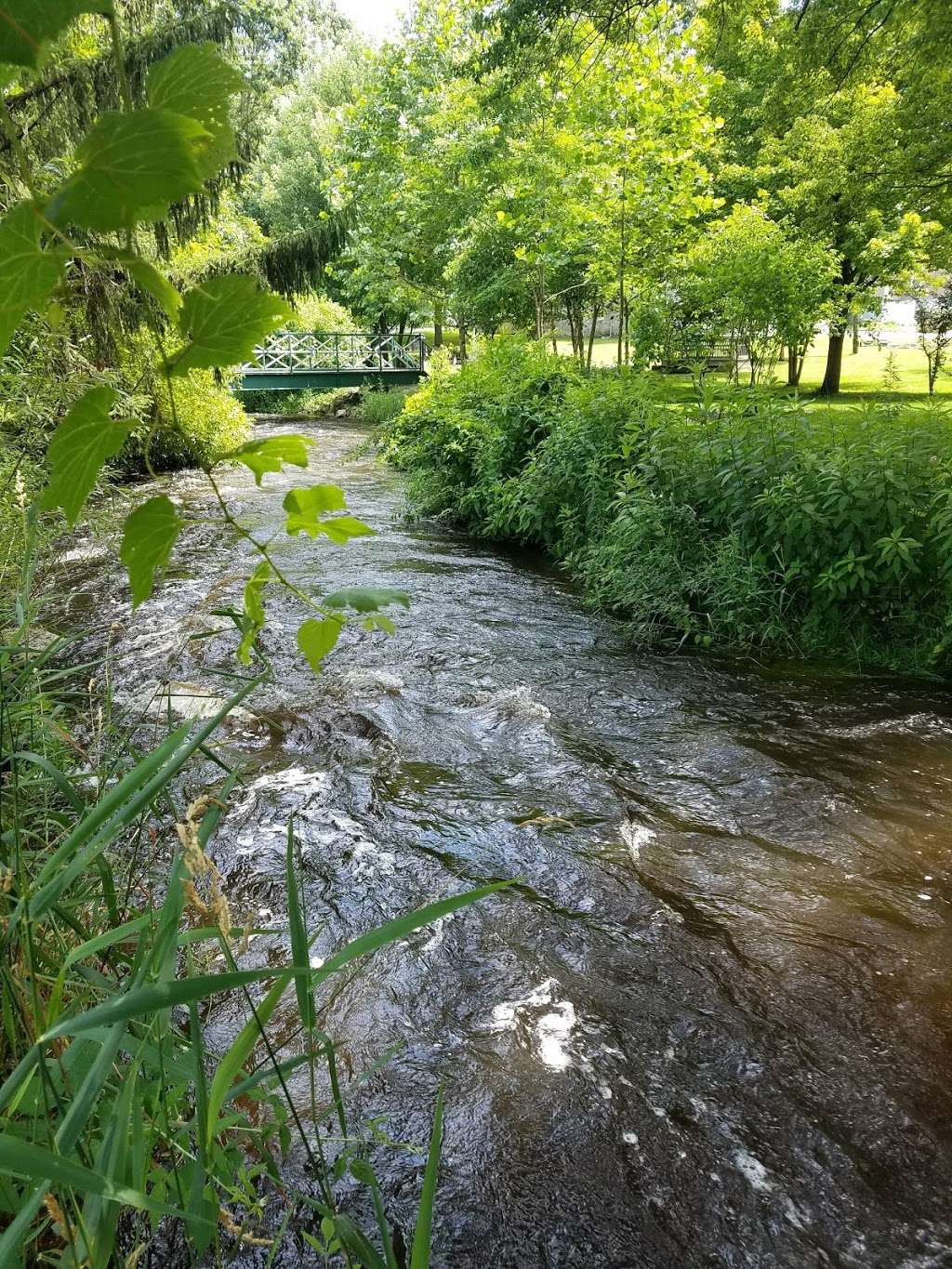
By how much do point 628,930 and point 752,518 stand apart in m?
3.92

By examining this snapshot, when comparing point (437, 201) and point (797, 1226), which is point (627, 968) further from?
point (437, 201)

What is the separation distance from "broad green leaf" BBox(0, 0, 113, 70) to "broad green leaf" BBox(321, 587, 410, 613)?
39 cm

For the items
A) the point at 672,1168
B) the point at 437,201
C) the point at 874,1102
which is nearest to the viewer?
the point at 672,1168

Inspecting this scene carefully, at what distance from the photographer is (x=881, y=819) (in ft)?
13.1

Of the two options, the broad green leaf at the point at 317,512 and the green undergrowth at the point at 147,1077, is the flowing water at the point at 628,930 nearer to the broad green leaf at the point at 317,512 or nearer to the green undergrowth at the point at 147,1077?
the green undergrowth at the point at 147,1077

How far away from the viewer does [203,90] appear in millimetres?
542

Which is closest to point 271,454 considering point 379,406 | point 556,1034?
point 556,1034

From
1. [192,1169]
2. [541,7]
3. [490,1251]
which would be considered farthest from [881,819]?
[541,7]

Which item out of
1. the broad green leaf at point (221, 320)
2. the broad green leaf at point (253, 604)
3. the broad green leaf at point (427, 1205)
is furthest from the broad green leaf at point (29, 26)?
the broad green leaf at point (427, 1205)

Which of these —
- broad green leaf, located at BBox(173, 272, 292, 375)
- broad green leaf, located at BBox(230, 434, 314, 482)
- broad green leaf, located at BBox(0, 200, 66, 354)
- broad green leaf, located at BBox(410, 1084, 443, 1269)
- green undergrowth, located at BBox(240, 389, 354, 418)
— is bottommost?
broad green leaf, located at BBox(410, 1084, 443, 1269)

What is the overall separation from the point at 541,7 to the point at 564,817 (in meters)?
6.83

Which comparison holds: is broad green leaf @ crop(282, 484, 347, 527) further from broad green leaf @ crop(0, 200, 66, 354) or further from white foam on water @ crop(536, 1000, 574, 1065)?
white foam on water @ crop(536, 1000, 574, 1065)

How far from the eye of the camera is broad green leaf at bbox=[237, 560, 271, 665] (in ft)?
2.42

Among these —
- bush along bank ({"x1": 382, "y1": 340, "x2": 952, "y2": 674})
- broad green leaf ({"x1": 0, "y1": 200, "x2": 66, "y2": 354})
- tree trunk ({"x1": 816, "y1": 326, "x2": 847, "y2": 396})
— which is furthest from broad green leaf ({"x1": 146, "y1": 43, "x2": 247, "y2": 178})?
tree trunk ({"x1": 816, "y1": 326, "x2": 847, "y2": 396})
